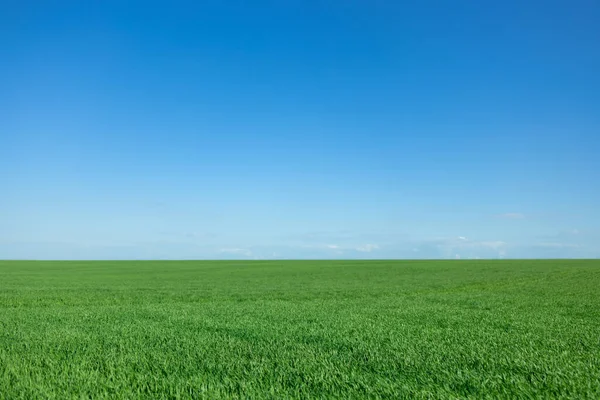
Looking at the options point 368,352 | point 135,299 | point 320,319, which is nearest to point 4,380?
point 368,352

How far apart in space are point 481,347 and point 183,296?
665 inches

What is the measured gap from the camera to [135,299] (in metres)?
21.8

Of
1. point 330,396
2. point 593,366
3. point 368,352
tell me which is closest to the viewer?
point 330,396

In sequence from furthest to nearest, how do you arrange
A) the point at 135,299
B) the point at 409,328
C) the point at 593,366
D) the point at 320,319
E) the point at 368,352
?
1. the point at 135,299
2. the point at 320,319
3. the point at 409,328
4. the point at 368,352
5. the point at 593,366

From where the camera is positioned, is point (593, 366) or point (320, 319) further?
point (320, 319)

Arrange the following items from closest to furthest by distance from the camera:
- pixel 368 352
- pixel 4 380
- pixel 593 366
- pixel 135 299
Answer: pixel 4 380
pixel 593 366
pixel 368 352
pixel 135 299

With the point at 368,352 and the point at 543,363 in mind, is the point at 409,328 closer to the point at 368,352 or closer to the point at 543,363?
the point at 368,352

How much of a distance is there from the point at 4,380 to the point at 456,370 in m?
7.12

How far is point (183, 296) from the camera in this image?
23.0m

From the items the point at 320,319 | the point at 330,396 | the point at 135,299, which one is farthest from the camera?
the point at 135,299

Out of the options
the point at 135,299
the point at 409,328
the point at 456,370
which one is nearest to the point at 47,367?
the point at 456,370

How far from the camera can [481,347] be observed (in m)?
9.16

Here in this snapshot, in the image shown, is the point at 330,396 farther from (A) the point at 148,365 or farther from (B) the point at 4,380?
(B) the point at 4,380

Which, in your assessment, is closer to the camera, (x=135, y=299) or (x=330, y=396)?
(x=330, y=396)
